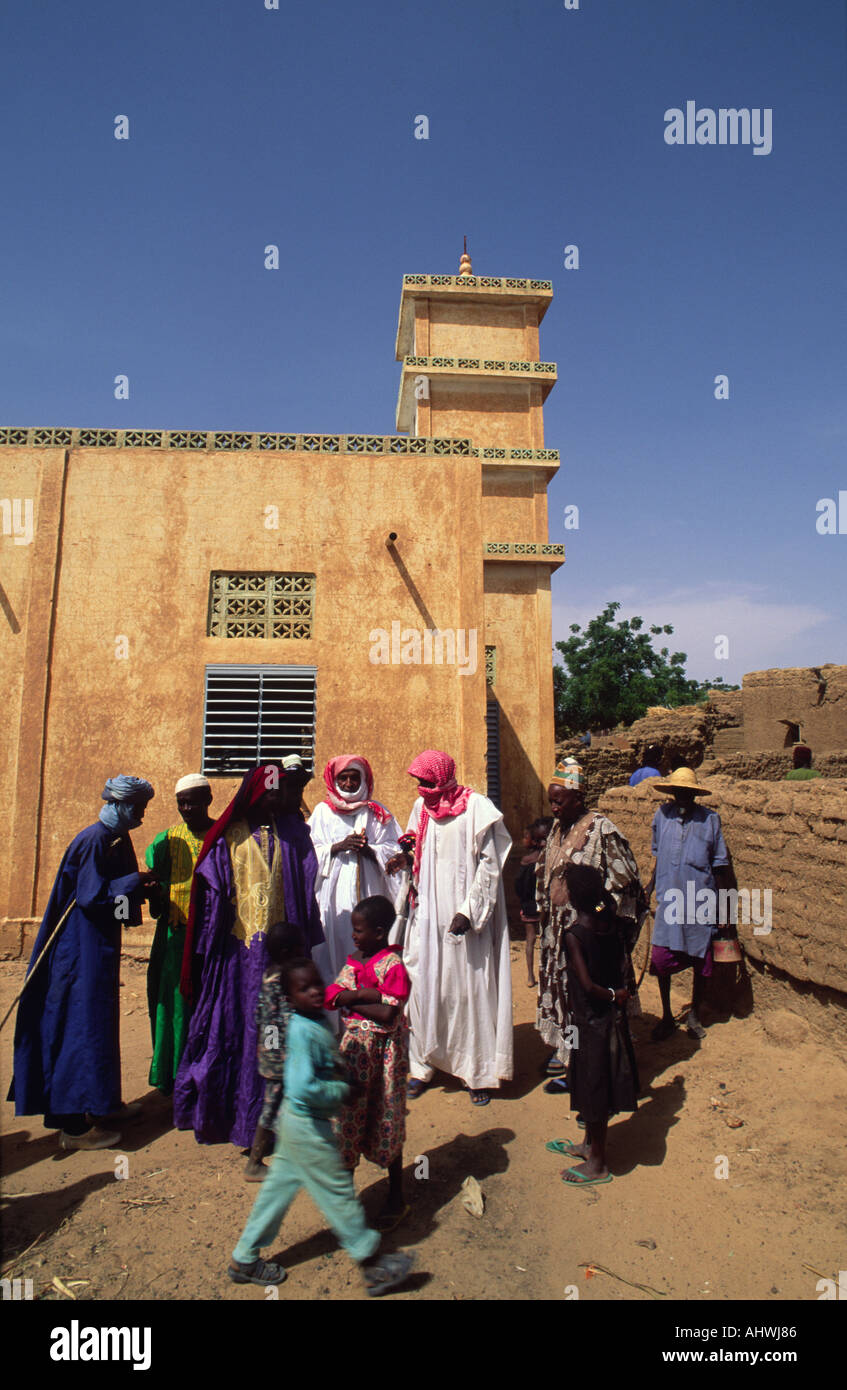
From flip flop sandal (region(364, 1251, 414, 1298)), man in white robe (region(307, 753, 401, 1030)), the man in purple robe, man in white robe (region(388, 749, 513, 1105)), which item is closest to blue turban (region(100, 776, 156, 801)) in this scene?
the man in purple robe

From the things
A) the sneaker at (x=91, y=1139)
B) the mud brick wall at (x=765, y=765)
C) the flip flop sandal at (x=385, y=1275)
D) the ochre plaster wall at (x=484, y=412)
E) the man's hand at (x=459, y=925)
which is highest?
the ochre plaster wall at (x=484, y=412)

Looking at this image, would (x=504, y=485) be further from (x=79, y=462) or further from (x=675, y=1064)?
(x=675, y=1064)

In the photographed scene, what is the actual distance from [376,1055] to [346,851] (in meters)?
1.69

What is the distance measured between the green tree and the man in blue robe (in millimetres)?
29606

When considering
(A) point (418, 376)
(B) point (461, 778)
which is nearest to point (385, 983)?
(B) point (461, 778)

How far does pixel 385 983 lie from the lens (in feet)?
10.0

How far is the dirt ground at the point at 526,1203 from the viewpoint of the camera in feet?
9.01

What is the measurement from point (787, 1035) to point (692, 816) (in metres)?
1.37

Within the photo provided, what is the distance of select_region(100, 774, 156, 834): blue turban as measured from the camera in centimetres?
386

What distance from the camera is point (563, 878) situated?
4148mm

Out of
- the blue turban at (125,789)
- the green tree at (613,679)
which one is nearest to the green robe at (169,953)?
the blue turban at (125,789)

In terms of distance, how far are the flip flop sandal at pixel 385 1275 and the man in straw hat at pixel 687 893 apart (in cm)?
280

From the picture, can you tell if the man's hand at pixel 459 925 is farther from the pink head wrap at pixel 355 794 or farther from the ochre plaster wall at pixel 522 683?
the ochre plaster wall at pixel 522 683

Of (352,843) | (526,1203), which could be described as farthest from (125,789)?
(526,1203)
